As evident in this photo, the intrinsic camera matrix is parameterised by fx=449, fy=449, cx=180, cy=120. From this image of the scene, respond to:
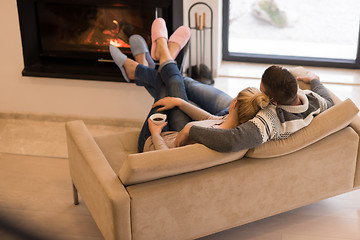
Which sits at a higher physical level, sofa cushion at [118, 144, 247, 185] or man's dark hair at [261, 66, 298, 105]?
man's dark hair at [261, 66, 298, 105]

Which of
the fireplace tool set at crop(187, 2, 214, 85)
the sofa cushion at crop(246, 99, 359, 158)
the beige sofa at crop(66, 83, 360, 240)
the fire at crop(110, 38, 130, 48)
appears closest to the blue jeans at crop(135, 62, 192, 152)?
the beige sofa at crop(66, 83, 360, 240)

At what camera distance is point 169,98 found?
93.4 inches

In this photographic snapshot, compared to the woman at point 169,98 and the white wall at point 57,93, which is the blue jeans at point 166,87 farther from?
the white wall at point 57,93

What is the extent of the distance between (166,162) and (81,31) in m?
1.97

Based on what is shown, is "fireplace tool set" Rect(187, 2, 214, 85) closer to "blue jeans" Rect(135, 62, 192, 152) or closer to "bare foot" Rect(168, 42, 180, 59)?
"bare foot" Rect(168, 42, 180, 59)

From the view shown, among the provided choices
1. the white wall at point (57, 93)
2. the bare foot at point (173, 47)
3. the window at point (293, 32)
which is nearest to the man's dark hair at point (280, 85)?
the bare foot at point (173, 47)

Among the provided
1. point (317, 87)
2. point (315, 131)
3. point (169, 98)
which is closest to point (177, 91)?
point (169, 98)

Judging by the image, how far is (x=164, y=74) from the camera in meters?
2.59

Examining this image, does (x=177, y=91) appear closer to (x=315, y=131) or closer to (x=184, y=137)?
(x=184, y=137)

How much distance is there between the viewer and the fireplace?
3.13m

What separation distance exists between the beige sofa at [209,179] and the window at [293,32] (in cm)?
203

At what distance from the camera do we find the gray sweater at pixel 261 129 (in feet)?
5.74

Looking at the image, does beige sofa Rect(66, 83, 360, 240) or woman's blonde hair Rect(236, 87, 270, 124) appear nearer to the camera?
beige sofa Rect(66, 83, 360, 240)

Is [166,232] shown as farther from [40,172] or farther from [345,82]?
[345,82]
